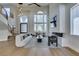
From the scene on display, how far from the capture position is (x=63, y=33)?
7203 millimetres

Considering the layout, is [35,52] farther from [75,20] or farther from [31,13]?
[31,13]

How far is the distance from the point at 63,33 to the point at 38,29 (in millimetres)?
9374

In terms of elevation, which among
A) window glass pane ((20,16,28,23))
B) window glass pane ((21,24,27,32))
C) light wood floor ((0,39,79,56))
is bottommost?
light wood floor ((0,39,79,56))

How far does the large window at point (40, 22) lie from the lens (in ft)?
53.8

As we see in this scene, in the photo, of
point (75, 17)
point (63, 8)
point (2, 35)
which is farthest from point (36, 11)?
point (75, 17)

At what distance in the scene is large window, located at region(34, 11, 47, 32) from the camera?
1639cm

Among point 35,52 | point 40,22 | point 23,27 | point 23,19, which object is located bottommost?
point 35,52

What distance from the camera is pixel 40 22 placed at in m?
16.8

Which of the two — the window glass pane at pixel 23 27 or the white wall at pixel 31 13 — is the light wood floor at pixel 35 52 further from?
the white wall at pixel 31 13

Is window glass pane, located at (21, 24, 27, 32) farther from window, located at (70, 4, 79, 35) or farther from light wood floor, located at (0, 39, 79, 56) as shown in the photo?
light wood floor, located at (0, 39, 79, 56)

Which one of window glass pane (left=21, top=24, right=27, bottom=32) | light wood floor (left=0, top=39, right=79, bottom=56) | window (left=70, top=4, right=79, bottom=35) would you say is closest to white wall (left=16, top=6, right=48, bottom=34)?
window glass pane (left=21, top=24, right=27, bottom=32)

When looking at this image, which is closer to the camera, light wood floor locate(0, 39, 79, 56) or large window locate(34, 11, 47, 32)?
light wood floor locate(0, 39, 79, 56)

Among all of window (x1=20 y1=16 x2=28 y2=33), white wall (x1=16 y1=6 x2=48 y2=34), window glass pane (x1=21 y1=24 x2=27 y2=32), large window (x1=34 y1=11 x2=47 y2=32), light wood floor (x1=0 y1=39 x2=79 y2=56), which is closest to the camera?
light wood floor (x1=0 y1=39 x2=79 y2=56)

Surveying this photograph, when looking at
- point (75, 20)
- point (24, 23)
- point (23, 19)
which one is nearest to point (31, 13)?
point (23, 19)
